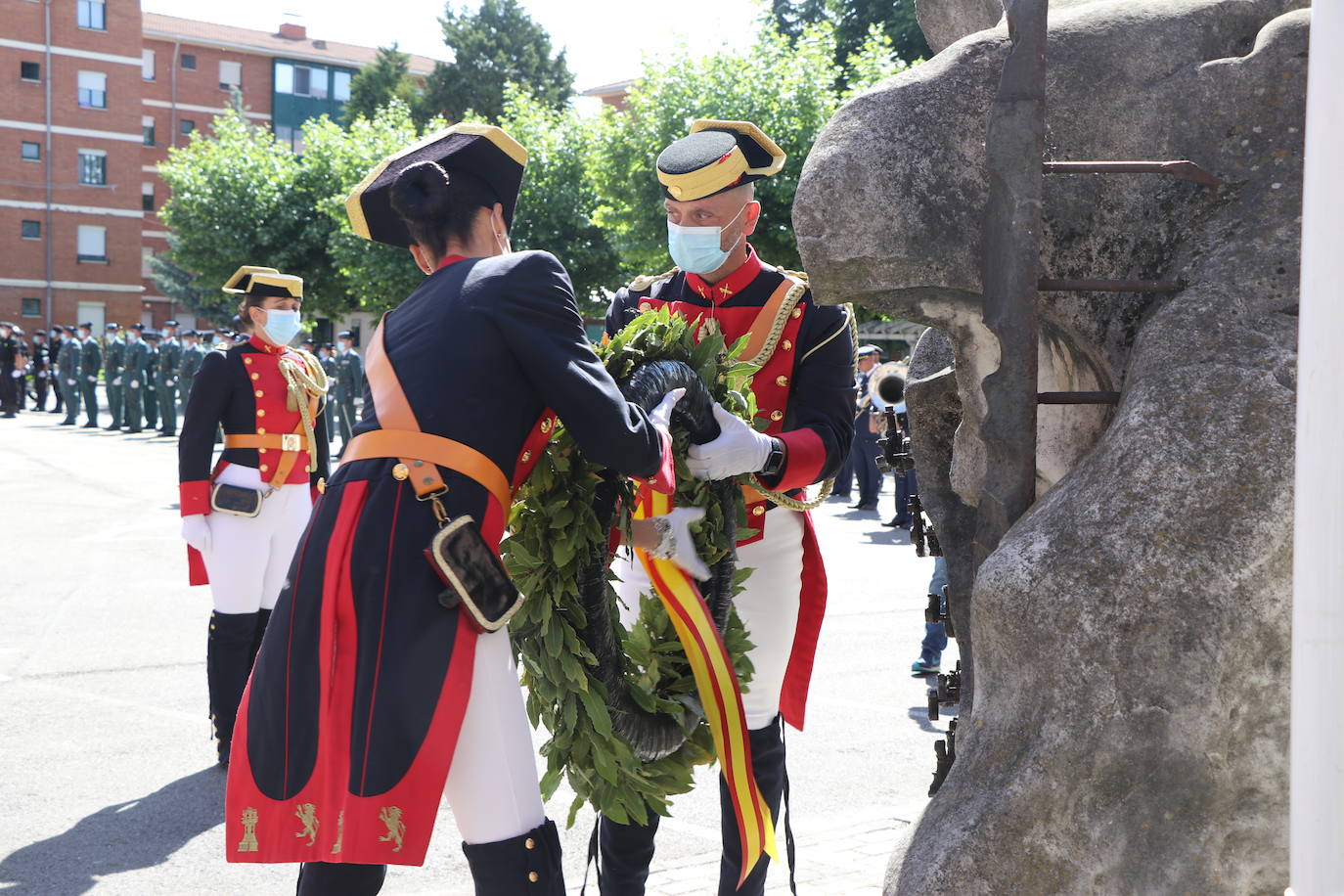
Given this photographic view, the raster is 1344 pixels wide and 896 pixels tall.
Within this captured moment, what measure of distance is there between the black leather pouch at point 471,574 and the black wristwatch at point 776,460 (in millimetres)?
1095

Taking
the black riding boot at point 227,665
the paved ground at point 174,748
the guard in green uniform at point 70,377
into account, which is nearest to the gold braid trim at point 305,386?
the black riding boot at point 227,665

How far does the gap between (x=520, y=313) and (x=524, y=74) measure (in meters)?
54.5

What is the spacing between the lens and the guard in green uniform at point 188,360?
2831cm

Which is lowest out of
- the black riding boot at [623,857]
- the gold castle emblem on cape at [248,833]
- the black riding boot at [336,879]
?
the black riding boot at [623,857]

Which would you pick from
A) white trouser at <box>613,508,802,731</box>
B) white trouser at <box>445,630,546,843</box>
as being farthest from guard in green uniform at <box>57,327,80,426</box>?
white trouser at <box>445,630,546,843</box>

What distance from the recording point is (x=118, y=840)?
5305 mm

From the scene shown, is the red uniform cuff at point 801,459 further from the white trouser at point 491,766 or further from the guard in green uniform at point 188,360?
the guard in green uniform at point 188,360

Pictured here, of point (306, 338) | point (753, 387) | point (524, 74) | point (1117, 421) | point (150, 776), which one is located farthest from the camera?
point (524, 74)

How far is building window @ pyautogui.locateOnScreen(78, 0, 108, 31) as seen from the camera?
58469mm

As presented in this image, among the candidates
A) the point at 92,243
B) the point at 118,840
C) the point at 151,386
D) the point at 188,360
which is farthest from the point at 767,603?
the point at 92,243

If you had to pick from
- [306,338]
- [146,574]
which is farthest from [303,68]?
[146,574]

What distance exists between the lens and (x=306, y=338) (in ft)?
162

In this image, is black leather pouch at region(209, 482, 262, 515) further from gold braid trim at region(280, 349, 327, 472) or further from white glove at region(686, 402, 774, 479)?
white glove at region(686, 402, 774, 479)

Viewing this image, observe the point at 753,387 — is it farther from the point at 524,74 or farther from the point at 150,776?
the point at 524,74
